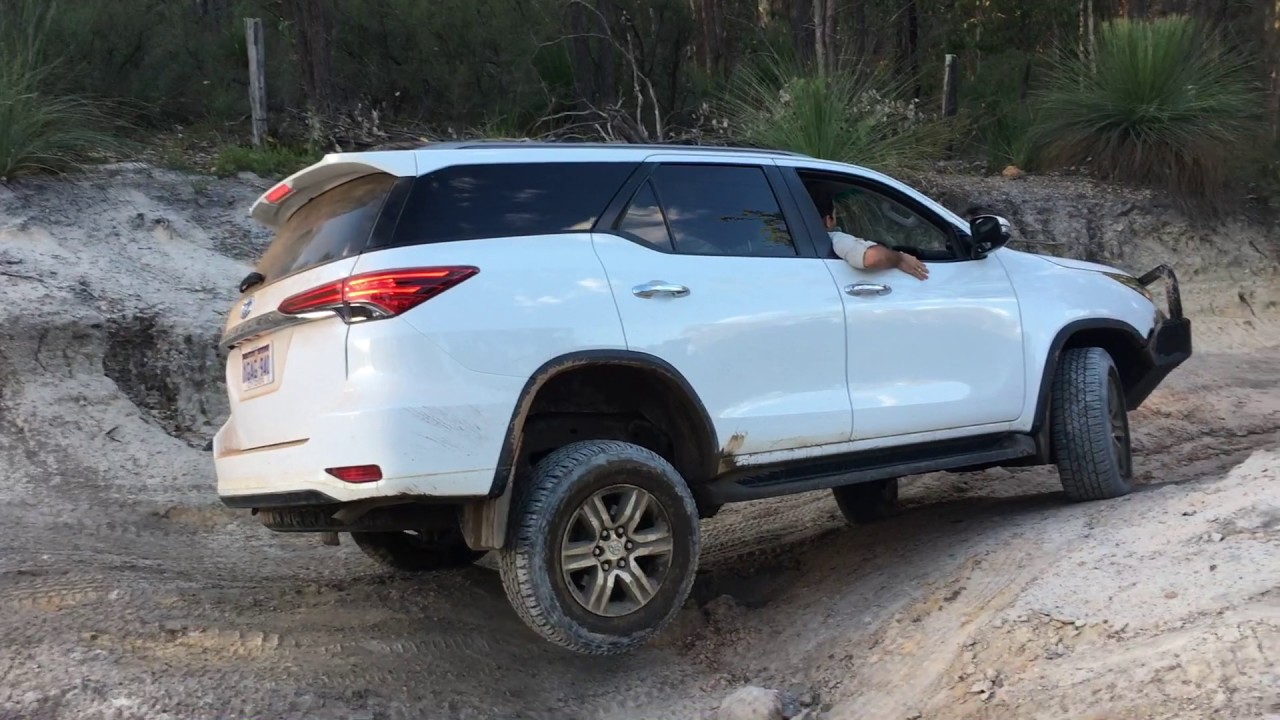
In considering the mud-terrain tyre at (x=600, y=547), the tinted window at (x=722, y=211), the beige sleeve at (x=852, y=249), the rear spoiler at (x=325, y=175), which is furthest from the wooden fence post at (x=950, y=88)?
the mud-terrain tyre at (x=600, y=547)

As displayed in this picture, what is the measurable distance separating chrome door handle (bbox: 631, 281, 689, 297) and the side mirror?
1912 mm

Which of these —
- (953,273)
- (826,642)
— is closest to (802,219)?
(953,273)

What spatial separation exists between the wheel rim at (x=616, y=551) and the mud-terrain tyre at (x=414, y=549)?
140 centimetres

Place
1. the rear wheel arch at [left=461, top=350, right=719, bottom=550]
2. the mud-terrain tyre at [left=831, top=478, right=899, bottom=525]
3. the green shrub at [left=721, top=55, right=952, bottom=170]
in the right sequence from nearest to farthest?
the rear wheel arch at [left=461, top=350, right=719, bottom=550]
the mud-terrain tyre at [left=831, top=478, right=899, bottom=525]
the green shrub at [left=721, top=55, right=952, bottom=170]

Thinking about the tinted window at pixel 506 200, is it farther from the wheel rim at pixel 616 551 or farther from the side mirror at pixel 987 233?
the side mirror at pixel 987 233

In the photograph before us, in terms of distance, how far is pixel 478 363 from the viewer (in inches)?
159

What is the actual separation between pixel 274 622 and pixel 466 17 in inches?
369

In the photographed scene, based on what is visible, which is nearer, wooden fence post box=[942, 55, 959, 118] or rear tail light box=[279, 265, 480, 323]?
rear tail light box=[279, 265, 480, 323]

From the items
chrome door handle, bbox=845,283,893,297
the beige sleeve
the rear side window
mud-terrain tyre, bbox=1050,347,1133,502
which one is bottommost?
mud-terrain tyre, bbox=1050,347,1133,502

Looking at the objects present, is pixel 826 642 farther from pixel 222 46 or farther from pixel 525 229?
pixel 222 46

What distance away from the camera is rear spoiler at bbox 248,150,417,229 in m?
4.32

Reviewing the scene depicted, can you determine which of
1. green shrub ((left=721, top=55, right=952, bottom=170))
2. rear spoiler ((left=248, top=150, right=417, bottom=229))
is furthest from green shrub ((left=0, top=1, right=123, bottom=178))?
green shrub ((left=721, top=55, right=952, bottom=170))

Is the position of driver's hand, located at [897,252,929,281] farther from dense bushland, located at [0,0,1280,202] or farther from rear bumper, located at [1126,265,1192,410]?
dense bushland, located at [0,0,1280,202]

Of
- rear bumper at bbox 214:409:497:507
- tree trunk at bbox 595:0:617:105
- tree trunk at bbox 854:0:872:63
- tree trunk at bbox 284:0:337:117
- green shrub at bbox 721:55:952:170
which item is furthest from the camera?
tree trunk at bbox 854:0:872:63
